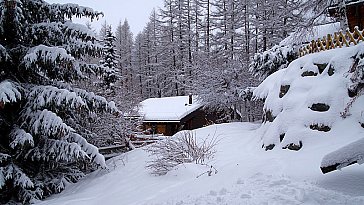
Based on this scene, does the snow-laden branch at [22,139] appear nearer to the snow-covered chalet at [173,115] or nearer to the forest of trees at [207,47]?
the forest of trees at [207,47]

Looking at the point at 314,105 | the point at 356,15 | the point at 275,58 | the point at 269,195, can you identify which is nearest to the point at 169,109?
the point at 275,58

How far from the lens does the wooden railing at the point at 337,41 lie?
7949 millimetres

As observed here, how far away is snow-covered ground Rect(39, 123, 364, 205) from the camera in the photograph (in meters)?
3.80

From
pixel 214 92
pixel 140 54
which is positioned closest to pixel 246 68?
pixel 214 92

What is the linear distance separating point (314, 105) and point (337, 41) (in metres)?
2.66

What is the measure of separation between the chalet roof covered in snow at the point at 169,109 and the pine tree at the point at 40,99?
1334 centimetres

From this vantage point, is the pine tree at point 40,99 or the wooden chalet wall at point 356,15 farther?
the wooden chalet wall at point 356,15

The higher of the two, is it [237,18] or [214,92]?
[237,18]

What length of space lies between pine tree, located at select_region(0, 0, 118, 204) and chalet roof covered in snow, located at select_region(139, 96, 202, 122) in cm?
1334

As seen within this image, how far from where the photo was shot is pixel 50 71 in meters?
8.70

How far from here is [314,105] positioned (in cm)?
734

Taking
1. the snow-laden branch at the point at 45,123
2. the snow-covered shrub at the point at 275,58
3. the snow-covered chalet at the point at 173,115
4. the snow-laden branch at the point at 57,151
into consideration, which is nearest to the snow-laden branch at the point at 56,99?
the snow-laden branch at the point at 45,123

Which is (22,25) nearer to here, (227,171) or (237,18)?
(227,171)

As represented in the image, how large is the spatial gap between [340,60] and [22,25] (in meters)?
8.92
